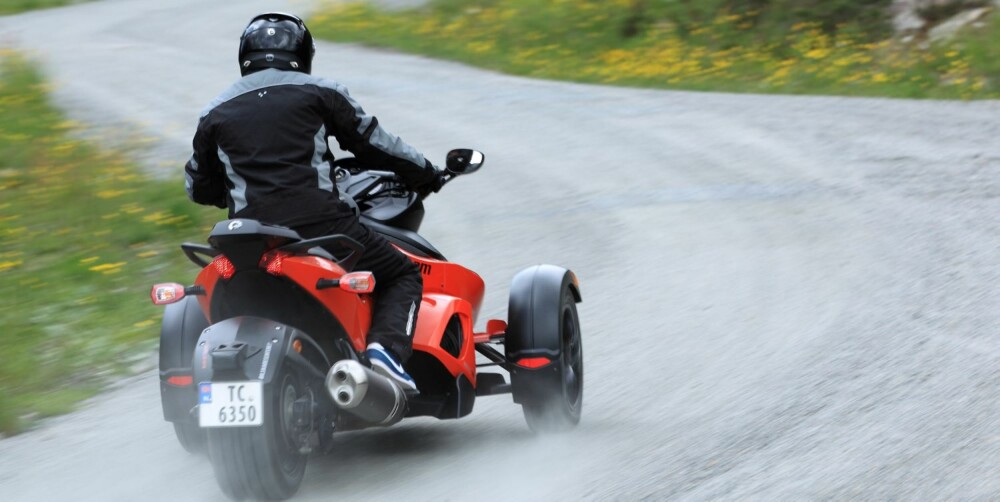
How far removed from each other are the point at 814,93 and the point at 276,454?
14.4 m

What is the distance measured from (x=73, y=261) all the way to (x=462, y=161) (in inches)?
184

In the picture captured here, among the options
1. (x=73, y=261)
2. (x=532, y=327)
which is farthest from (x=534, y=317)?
(x=73, y=261)

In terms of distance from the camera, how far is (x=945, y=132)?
13953mm

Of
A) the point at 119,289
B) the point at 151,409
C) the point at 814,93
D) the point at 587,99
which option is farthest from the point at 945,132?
the point at 151,409

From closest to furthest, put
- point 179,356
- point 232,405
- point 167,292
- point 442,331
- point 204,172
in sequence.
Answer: point 232,405, point 167,292, point 204,172, point 179,356, point 442,331

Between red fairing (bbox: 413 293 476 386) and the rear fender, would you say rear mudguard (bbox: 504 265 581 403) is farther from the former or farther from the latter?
red fairing (bbox: 413 293 476 386)

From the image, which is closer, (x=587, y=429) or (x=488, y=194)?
(x=587, y=429)

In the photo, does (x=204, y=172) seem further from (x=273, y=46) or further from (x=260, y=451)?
(x=260, y=451)

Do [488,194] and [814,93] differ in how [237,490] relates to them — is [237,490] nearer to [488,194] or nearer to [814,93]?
[488,194]

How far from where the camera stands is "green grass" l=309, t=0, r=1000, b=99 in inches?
710

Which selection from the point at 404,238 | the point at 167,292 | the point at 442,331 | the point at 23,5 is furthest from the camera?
the point at 23,5

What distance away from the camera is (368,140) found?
5266 millimetres

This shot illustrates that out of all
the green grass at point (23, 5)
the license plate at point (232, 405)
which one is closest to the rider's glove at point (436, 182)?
the license plate at point (232, 405)

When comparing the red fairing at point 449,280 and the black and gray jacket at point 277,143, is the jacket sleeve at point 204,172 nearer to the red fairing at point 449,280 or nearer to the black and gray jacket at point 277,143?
the black and gray jacket at point 277,143
